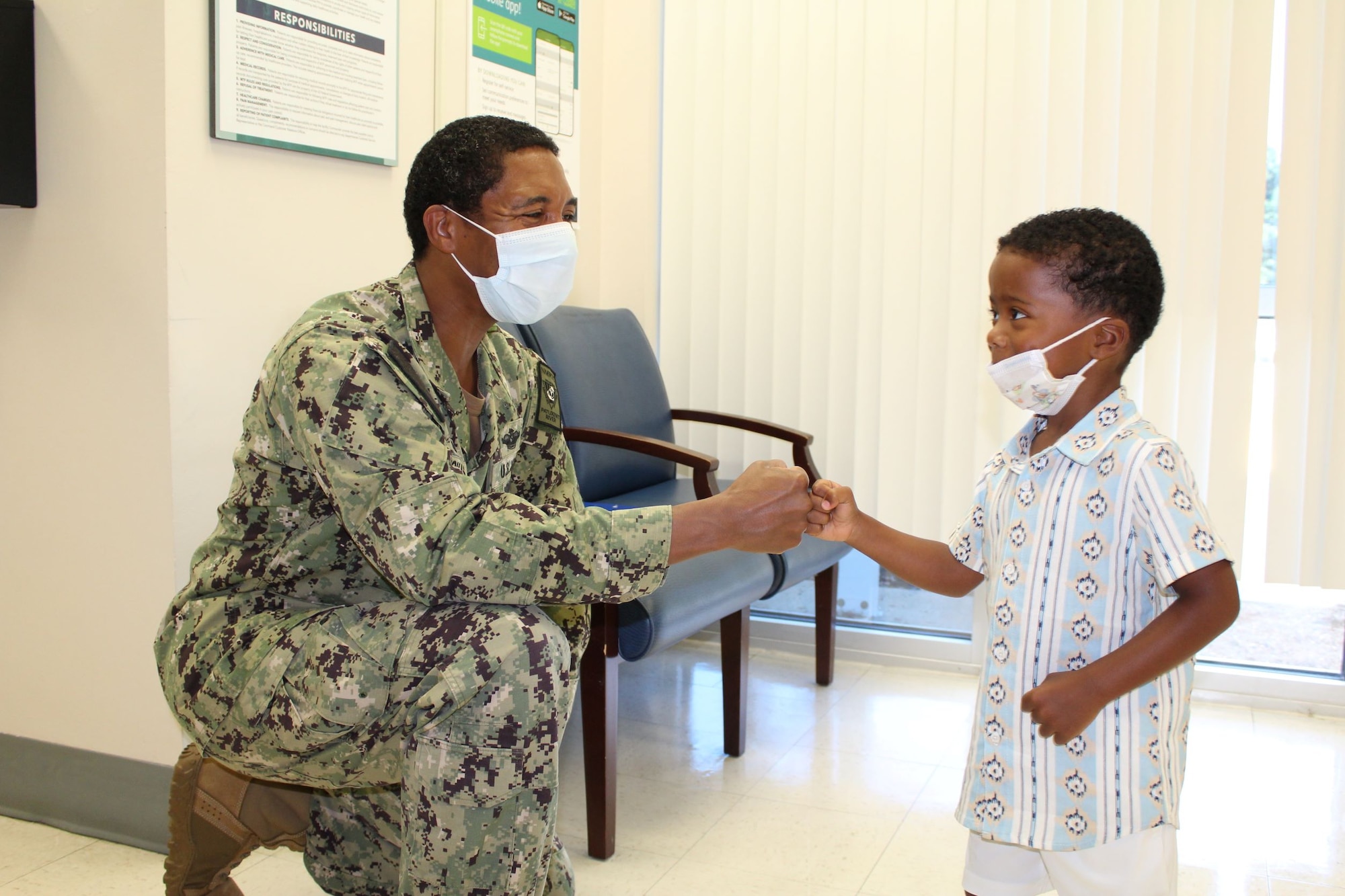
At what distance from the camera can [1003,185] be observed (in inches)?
115

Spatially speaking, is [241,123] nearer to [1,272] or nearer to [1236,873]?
[1,272]

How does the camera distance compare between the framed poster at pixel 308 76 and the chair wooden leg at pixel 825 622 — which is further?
the chair wooden leg at pixel 825 622

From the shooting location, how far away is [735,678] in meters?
2.58

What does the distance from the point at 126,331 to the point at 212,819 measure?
2.86 feet

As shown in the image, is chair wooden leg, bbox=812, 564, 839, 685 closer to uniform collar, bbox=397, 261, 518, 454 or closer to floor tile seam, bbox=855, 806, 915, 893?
floor tile seam, bbox=855, 806, 915, 893

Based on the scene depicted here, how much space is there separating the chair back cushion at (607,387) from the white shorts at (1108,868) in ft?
4.76

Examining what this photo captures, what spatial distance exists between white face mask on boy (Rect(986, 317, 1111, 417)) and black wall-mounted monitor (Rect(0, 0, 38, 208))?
1.72m

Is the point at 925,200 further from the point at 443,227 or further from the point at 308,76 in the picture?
the point at 443,227

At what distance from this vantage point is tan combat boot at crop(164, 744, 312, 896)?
1.66 meters

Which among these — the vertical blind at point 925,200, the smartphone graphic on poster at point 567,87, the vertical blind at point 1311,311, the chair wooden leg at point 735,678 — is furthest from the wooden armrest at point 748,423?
the vertical blind at point 1311,311

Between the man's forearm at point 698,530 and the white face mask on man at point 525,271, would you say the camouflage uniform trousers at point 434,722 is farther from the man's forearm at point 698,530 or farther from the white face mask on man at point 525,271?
the white face mask on man at point 525,271

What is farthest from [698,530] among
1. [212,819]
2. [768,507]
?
[212,819]

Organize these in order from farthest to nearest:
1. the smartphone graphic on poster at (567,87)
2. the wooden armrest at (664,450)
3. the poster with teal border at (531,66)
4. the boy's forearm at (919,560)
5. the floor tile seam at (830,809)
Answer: the smartphone graphic on poster at (567,87), the poster with teal border at (531,66), the wooden armrest at (664,450), the floor tile seam at (830,809), the boy's forearm at (919,560)

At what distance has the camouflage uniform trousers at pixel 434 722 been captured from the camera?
140 cm
